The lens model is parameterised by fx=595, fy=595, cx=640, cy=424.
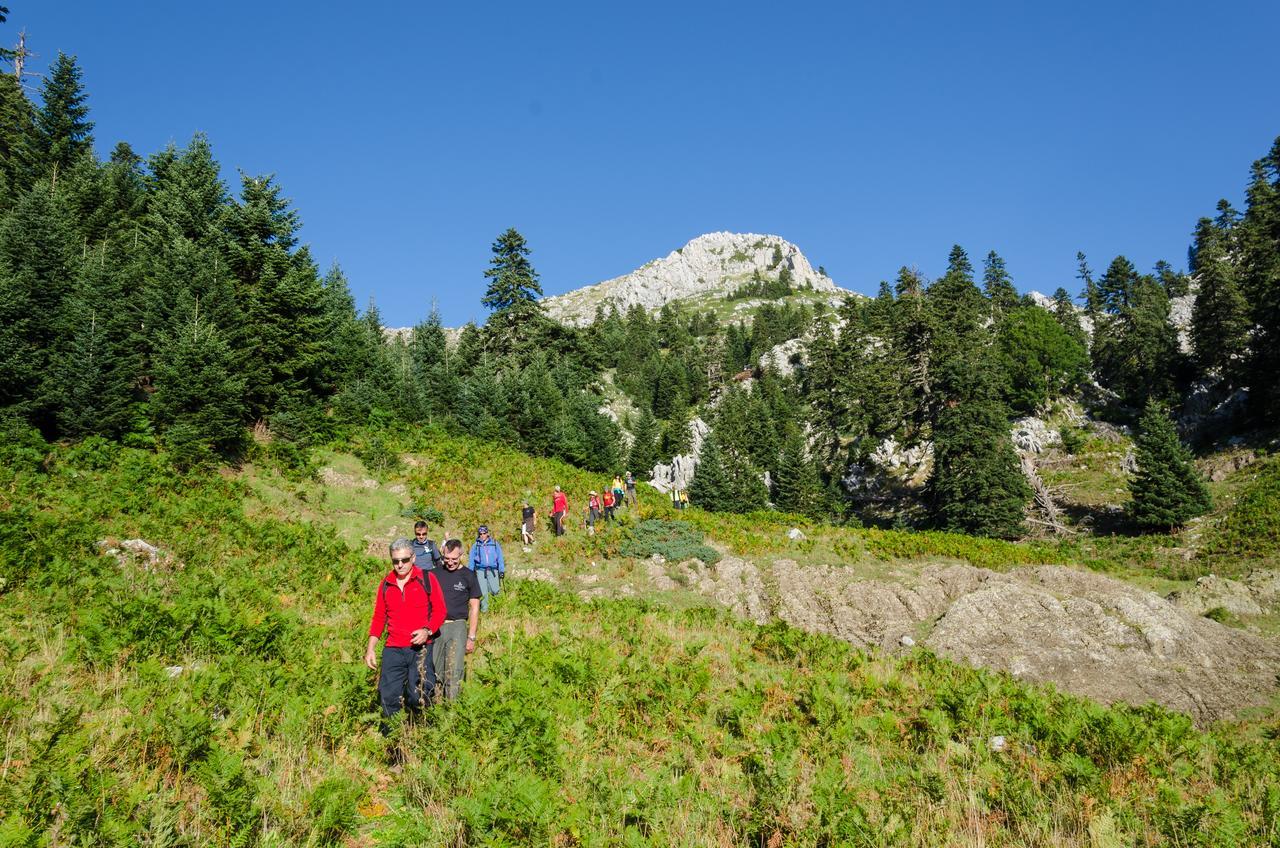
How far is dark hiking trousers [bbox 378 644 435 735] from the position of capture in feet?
20.9

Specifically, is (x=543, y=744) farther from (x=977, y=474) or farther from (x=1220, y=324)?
(x=1220, y=324)

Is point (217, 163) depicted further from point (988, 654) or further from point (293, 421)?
point (988, 654)

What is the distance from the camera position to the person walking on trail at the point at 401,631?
6.33 m

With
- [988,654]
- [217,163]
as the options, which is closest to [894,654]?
[988,654]

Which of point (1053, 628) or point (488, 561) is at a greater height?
point (488, 561)

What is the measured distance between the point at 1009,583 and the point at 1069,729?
1115cm

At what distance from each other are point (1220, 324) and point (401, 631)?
68.6 metres

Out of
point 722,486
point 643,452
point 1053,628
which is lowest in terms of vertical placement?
point 1053,628

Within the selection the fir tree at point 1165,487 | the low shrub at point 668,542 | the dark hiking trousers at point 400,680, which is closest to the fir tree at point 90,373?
the low shrub at point 668,542

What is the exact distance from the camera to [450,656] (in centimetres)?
711

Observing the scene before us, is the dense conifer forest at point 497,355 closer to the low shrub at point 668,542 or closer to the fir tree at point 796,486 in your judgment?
the fir tree at point 796,486

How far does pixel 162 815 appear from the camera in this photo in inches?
154

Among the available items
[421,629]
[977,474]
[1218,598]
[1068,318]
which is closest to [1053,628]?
[1218,598]

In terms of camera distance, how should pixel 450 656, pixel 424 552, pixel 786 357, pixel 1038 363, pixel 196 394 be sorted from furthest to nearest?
pixel 786 357 < pixel 1038 363 < pixel 196 394 < pixel 424 552 < pixel 450 656
